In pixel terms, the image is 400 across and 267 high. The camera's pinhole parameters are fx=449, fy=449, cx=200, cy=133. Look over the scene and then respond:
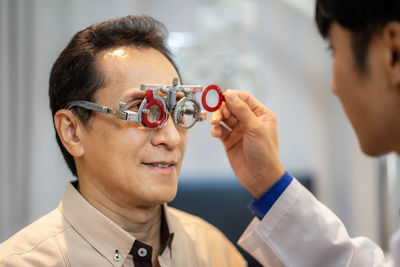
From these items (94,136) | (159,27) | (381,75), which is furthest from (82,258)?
(381,75)

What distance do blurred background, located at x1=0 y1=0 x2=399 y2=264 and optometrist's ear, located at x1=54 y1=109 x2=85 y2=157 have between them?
1.37 metres

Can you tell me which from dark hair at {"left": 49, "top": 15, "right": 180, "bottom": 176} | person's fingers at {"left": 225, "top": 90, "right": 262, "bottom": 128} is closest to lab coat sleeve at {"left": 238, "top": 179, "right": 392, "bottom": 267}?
person's fingers at {"left": 225, "top": 90, "right": 262, "bottom": 128}

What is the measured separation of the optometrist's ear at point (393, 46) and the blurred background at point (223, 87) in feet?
6.70

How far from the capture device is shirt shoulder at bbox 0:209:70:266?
1.32 m

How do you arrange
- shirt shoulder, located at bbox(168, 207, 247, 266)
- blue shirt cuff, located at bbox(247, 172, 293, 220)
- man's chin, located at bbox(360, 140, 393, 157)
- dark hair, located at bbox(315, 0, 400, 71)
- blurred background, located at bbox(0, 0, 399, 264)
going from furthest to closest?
1. blurred background, located at bbox(0, 0, 399, 264)
2. shirt shoulder, located at bbox(168, 207, 247, 266)
3. blue shirt cuff, located at bbox(247, 172, 293, 220)
4. man's chin, located at bbox(360, 140, 393, 157)
5. dark hair, located at bbox(315, 0, 400, 71)

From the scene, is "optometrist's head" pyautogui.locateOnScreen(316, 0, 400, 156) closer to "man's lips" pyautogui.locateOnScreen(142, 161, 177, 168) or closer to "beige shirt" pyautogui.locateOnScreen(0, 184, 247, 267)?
"man's lips" pyautogui.locateOnScreen(142, 161, 177, 168)

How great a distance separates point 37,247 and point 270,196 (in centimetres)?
78

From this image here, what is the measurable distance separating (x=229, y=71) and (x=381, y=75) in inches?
90.0

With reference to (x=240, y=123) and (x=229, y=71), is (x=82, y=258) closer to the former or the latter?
(x=240, y=123)

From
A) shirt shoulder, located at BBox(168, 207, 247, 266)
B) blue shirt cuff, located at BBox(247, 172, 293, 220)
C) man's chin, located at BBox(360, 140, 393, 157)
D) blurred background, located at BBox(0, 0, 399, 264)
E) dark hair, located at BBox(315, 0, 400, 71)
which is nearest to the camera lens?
dark hair, located at BBox(315, 0, 400, 71)

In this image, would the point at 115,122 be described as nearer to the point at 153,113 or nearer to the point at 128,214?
the point at 153,113

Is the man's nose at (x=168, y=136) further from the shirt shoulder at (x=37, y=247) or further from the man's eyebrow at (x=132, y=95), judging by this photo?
A: the shirt shoulder at (x=37, y=247)

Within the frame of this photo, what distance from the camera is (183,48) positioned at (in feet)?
10.7

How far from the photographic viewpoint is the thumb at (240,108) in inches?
62.4
